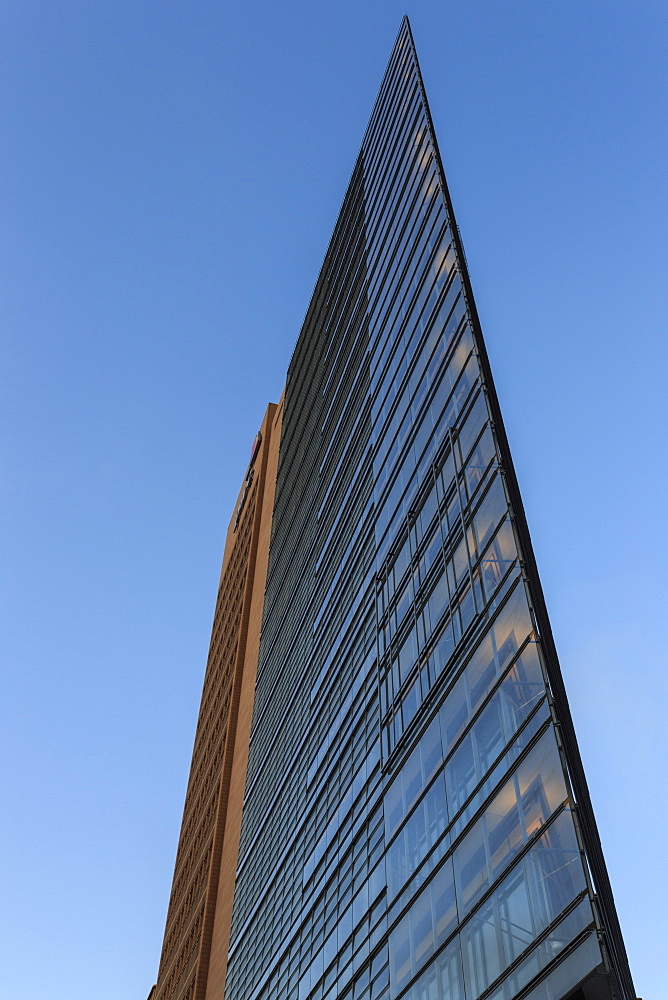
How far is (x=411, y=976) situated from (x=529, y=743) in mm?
6328

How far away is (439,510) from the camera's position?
77.2ft

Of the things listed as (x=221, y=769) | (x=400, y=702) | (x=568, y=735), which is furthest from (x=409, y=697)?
(x=221, y=769)

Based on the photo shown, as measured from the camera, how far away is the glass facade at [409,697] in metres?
15.2

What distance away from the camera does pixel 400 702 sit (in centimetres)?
2375

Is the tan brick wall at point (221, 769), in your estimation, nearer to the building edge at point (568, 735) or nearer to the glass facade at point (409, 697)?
the glass facade at point (409, 697)

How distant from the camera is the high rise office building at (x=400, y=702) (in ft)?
50.4

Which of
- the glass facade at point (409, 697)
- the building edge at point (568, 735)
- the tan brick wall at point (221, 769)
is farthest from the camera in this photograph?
the tan brick wall at point (221, 769)

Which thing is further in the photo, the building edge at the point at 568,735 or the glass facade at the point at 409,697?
the glass facade at the point at 409,697

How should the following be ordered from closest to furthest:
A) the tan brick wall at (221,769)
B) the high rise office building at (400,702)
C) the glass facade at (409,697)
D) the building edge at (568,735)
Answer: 1. the building edge at (568,735)
2. the glass facade at (409,697)
3. the high rise office building at (400,702)
4. the tan brick wall at (221,769)

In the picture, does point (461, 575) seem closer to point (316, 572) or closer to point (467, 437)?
point (467, 437)

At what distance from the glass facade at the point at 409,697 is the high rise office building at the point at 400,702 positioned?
3.0 inches

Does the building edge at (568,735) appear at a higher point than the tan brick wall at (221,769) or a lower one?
lower

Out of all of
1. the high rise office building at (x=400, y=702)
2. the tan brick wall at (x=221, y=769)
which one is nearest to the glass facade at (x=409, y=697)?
the high rise office building at (x=400, y=702)

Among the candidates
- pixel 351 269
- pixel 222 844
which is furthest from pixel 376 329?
pixel 222 844
